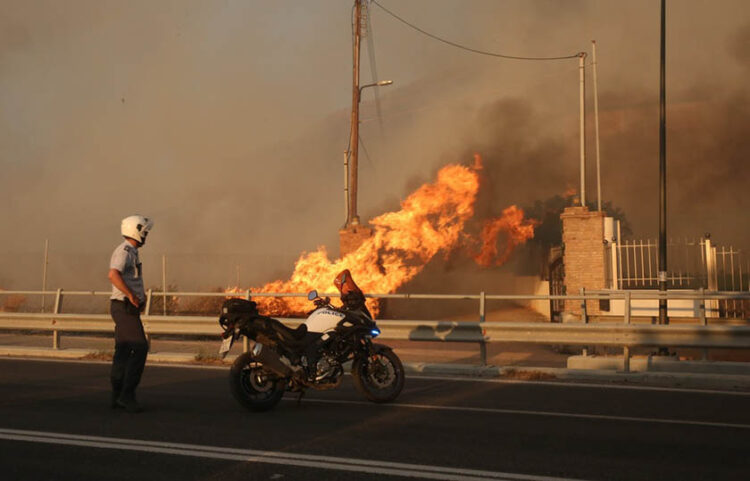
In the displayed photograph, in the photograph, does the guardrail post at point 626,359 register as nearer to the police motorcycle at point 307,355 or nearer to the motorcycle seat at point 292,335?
the police motorcycle at point 307,355

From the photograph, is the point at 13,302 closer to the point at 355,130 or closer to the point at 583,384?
the point at 355,130

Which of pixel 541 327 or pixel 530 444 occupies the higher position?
pixel 541 327

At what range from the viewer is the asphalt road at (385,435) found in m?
5.50

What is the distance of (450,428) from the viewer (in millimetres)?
7086

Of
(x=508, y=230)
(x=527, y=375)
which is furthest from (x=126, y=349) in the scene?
(x=508, y=230)

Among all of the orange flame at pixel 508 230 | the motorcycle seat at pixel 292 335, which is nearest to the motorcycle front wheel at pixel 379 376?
the motorcycle seat at pixel 292 335

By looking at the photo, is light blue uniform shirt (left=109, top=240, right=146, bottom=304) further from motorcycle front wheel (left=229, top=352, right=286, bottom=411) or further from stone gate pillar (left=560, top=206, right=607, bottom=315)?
stone gate pillar (left=560, top=206, right=607, bottom=315)

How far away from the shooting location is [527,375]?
A: 11211mm

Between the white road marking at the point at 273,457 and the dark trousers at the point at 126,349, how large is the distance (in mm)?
1255

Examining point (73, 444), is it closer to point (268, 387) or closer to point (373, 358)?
point (268, 387)

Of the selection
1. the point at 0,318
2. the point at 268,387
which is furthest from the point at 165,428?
the point at 0,318

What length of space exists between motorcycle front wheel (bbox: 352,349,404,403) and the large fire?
1802cm

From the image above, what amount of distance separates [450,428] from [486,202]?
75.6 ft

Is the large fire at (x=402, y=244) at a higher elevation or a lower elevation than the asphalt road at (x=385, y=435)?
higher
